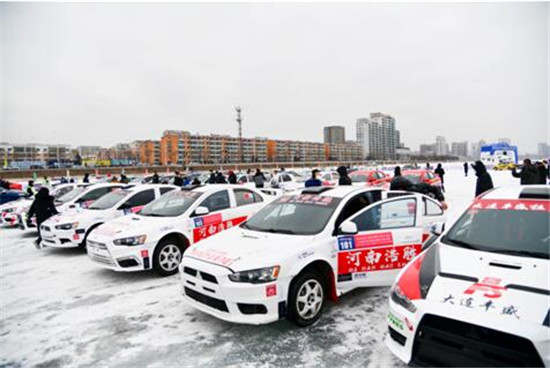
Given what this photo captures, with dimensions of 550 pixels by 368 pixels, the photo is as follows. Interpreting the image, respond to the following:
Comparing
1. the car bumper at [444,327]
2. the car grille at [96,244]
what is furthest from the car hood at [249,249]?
the car grille at [96,244]

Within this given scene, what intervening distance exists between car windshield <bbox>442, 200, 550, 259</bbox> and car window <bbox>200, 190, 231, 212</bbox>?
4452 mm

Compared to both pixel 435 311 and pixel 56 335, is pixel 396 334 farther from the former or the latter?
pixel 56 335

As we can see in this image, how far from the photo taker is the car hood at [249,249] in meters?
3.76

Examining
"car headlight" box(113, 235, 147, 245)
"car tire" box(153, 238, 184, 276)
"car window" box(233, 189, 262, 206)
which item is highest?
"car window" box(233, 189, 262, 206)

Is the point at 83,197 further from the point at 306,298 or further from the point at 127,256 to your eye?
the point at 306,298

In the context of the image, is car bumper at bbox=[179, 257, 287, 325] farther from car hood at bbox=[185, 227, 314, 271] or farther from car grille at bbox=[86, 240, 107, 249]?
car grille at bbox=[86, 240, 107, 249]

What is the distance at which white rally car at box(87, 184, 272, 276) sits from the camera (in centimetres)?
589

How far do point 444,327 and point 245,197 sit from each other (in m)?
5.42

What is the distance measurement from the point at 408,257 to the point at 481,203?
4.26 ft

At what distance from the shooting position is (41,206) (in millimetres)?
8938

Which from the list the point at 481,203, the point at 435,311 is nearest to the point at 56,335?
the point at 435,311

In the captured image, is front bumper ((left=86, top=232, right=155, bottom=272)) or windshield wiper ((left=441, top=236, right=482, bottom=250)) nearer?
windshield wiper ((left=441, top=236, right=482, bottom=250))

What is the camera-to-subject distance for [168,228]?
6176 millimetres

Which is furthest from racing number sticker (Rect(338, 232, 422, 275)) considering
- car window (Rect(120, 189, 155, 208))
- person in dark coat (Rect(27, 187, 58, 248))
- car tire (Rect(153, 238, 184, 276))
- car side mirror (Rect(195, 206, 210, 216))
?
person in dark coat (Rect(27, 187, 58, 248))
